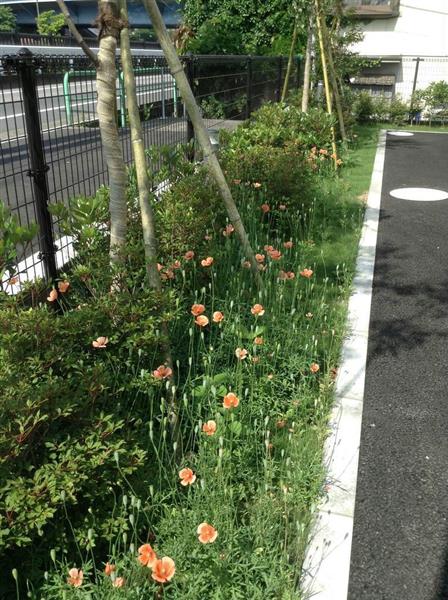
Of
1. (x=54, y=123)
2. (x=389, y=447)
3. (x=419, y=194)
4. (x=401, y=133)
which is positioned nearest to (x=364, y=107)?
(x=401, y=133)

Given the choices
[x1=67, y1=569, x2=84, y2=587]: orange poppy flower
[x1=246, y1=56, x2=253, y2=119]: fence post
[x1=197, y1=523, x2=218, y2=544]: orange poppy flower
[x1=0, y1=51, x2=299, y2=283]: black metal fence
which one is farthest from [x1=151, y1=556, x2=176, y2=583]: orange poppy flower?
[x1=246, y1=56, x2=253, y2=119]: fence post

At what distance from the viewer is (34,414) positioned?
2.05 metres

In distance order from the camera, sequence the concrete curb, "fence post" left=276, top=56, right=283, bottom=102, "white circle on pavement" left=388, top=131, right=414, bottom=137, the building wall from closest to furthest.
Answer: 1. the concrete curb
2. "fence post" left=276, top=56, right=283, bottom=102
3. "white circle on pavement" left=388, top=131, right=414, bottom=137
4. the building wall

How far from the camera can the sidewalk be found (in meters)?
2.34

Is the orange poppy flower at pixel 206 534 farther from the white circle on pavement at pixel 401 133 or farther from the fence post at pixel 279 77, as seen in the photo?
the white circle on pavement at pixel 401 133

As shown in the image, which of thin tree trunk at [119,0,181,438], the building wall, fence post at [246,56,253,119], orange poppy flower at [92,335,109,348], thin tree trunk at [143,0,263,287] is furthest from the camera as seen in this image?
the building wall

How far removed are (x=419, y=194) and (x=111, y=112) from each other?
23.4 feet

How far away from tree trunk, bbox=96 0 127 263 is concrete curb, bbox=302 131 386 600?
164 cm

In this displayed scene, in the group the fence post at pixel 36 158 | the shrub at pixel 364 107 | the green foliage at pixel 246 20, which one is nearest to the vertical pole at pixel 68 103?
the fence post at pixel 36 158

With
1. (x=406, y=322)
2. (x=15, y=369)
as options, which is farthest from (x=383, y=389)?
(x=15, y=369)

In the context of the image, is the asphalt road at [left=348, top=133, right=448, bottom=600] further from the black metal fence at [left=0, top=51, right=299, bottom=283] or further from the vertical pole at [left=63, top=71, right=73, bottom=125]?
the vertical pole at [left=63, top=71, right=73, bottom=125]

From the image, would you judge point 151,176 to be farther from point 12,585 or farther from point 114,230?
point 12,585

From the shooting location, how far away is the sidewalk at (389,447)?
2.34m

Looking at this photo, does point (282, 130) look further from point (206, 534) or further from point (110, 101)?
point (206, 534)
